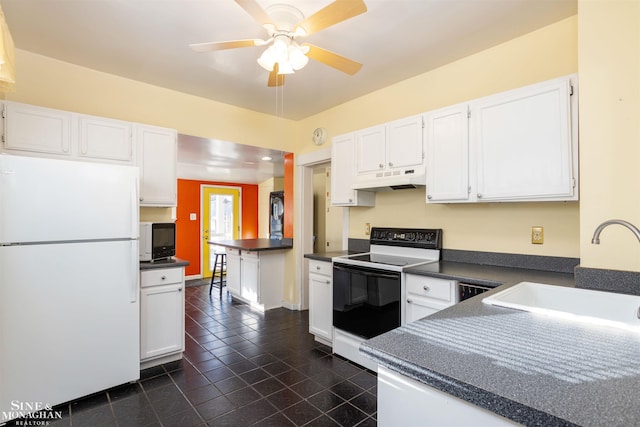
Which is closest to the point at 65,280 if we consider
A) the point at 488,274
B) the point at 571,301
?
the point at 488,274

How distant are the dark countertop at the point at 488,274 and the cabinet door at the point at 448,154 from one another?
1.71 feet

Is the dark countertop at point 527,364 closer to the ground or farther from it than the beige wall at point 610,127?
closer to the ground

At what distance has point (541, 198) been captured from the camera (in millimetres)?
1908

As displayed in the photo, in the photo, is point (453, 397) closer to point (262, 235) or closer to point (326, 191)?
point (326, 191)

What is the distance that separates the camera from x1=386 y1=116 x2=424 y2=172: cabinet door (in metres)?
2.53

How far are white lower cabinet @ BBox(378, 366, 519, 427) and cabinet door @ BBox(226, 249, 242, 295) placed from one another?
3.83 meters

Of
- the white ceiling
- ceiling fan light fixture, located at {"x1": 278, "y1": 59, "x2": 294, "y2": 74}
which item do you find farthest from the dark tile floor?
the white ceiling

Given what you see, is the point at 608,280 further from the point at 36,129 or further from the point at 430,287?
the point at 36,129

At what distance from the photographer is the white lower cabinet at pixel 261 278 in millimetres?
4066

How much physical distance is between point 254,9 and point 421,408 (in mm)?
1825

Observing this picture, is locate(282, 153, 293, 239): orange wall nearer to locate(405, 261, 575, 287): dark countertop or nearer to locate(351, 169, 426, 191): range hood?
locate(351, 169, 426, 191): range hood

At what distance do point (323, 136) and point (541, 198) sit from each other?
248cm

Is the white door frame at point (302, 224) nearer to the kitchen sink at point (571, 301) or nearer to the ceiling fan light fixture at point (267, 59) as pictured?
the ceiling fan light fixture at point (267, 59)

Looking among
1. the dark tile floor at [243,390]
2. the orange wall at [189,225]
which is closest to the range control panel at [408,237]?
the dark tile floor at [243,390]
